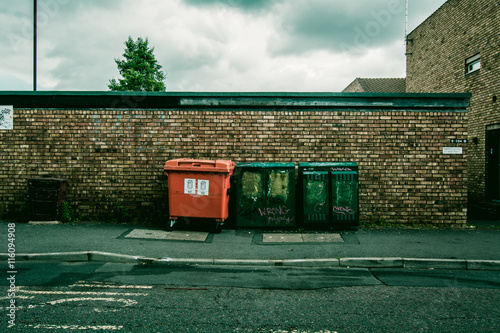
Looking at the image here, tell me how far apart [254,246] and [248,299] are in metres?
2.28

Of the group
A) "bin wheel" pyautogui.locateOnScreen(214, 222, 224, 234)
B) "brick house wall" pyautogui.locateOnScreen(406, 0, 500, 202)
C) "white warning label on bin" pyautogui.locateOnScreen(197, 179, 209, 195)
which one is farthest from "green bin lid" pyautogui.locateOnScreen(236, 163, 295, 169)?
"brick house wall" pyautogui.locateOnScreen(406, 0, 500, 202)

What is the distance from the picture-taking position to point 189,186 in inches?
277

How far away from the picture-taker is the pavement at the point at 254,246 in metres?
5.32

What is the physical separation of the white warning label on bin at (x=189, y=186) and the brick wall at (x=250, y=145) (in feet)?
3.68

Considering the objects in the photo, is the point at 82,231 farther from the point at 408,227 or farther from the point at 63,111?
the point at 408,227

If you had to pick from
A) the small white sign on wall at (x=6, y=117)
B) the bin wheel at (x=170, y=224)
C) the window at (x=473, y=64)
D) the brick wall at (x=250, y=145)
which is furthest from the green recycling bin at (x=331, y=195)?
the window at (x=473, y=64)

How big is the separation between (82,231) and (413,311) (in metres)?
6.39

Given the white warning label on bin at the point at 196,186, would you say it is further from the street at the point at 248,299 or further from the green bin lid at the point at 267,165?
the street at the point at 248,299

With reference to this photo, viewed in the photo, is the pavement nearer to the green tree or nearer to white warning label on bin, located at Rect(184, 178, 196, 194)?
white warning label on bin, located at Rect(184, 178, 196, 194)

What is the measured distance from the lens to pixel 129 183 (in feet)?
26.3

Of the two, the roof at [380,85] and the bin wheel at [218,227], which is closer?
the bin wheel at [218,227]

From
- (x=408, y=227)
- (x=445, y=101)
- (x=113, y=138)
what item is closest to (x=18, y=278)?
(x=113, y=138)

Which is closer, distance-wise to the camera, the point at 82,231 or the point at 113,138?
the point at 82,231

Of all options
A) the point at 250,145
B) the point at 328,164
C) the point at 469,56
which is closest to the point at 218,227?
the point at 250,145
